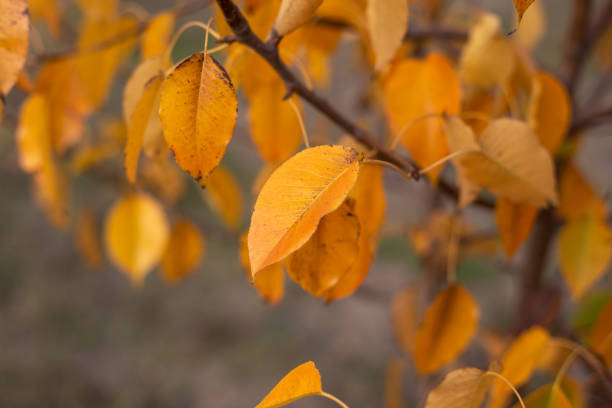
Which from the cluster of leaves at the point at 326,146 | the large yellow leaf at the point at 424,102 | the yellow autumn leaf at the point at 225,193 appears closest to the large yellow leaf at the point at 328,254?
the cluster of leaves at the point at 326,146

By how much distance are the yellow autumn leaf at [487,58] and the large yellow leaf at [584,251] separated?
0.14 m

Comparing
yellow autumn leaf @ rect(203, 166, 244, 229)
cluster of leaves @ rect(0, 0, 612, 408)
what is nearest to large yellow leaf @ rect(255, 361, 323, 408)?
cluster of leaves @ rect(0, 0, 612, 408)

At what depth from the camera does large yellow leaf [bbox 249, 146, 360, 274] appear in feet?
0.58

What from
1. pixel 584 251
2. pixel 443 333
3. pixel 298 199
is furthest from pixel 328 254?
pixel 584 251

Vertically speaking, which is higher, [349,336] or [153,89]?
[153,89]

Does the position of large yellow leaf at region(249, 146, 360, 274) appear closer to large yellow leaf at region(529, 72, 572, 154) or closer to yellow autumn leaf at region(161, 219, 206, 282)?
large yellow leaf at region(529, 72, 572, 154)

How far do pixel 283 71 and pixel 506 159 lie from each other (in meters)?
0.13

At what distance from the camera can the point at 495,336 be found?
0.69 meters

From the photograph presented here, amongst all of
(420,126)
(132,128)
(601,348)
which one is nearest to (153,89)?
(132,128)

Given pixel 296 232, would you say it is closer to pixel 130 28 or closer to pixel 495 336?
pixel 130 28

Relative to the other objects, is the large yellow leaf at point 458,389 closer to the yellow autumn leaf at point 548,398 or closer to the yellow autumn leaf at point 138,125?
the yellow autumn leaf at point 548,398

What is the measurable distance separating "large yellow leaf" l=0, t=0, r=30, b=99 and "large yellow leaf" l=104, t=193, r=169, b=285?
0.24m

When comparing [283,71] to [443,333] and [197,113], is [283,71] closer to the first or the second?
[197,113]

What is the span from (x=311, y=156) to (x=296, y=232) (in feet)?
0.11
